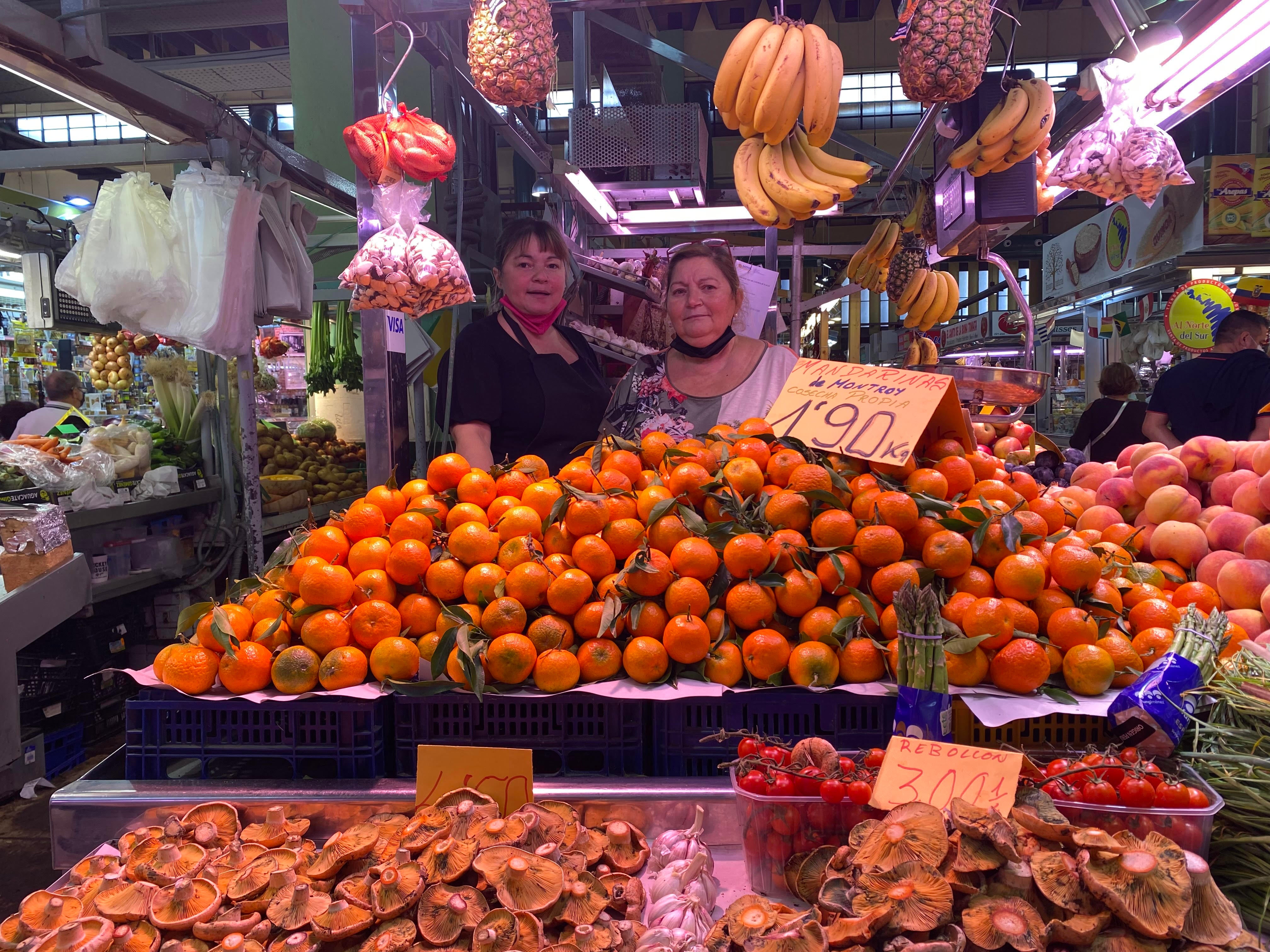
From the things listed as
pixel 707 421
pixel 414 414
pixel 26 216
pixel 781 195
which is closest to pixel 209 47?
pixel 26 216

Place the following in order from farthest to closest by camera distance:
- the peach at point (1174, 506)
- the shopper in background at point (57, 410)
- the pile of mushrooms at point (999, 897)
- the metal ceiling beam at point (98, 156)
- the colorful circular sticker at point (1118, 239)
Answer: the colorful circular sticker at point (1118, 239) → the shopper in background at point (57, 410) → the metal ceiling beam at point (98, 156) → the peach at point (1174, 506) → the pile of mushrooms at point (999, 897)

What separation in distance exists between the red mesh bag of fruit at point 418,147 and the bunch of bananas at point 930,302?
3.08m

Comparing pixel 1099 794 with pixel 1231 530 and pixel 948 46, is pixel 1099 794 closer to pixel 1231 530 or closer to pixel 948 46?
pixel 1231 530

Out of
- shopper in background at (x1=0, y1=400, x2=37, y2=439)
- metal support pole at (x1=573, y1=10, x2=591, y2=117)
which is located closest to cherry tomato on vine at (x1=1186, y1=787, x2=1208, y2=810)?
metal support pole at (x1=573, y1=10, x2=591, y2=117)

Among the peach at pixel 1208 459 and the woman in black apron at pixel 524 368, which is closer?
the peach at pixel 1208 459

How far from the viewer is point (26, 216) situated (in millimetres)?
5023

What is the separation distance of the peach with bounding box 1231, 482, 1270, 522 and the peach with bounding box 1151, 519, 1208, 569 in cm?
12

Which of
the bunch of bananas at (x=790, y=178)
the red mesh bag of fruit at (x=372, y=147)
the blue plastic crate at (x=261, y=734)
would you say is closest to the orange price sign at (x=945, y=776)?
the blue plastic crate at (x=261, y=734)

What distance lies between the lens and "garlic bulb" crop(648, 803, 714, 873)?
1.27m

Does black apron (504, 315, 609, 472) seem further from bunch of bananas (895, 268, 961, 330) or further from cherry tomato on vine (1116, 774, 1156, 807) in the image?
bunch of bananas (895, 268, 961, 330)

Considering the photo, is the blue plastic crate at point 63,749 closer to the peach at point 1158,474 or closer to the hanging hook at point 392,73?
the hanging hook at point 392,73

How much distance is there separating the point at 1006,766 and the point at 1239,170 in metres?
8.20

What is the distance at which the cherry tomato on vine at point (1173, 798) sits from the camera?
1123 millimetres

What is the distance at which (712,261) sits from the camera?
2.90 m
